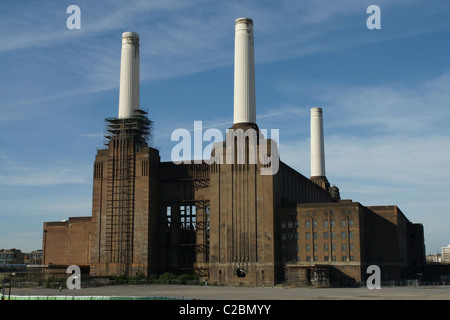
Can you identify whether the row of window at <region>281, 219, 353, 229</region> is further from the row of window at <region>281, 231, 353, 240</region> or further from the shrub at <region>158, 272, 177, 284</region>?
the shrub at <region>158, 272, 177, 284</region>

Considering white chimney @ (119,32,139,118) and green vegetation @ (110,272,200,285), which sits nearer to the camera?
green vegetation @ (110,272,200,285)

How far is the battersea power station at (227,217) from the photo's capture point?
93625 mm

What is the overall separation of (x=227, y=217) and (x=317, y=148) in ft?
159

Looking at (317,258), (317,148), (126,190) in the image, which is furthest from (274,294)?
(317,148)

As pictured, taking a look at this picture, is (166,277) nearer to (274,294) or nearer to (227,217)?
(227,217)

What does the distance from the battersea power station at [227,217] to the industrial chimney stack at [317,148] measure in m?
26.7

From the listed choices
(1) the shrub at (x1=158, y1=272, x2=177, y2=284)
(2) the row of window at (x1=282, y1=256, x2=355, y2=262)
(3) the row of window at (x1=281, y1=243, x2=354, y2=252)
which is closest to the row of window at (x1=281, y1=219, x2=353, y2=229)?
(3) the row of window at (x1=281, y1=243, x2=354, y2=252)

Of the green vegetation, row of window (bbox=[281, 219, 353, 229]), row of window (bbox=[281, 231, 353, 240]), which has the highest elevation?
row of window (bbox=[281, 219, 353, 229])

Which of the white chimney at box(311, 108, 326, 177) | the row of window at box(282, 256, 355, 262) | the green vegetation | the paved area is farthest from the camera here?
the white chimney at box(311, 108, 326, 177)

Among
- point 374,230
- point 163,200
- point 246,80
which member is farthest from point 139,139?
point 374,230

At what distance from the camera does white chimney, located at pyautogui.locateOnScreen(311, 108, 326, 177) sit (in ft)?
451

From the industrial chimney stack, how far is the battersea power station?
26.7 metres

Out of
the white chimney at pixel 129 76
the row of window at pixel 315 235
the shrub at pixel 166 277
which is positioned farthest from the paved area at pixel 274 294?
the white chimney at pixel 129 76
